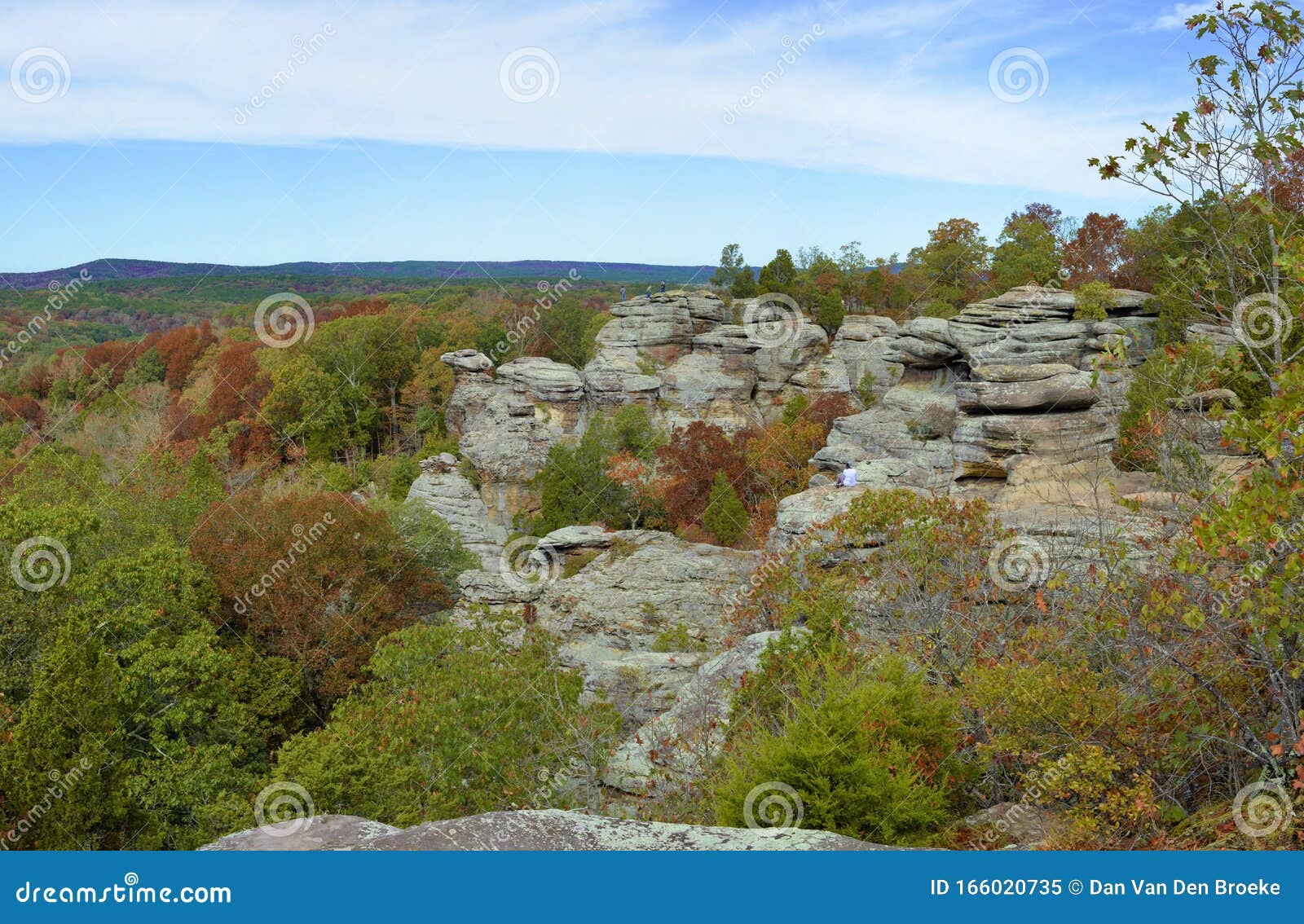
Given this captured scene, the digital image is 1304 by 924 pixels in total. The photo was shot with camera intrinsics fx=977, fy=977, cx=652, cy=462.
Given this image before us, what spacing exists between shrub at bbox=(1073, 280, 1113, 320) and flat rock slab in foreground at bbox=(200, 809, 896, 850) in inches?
1169

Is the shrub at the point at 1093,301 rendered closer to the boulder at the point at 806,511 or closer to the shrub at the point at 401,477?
the boulder at the point at 806,511

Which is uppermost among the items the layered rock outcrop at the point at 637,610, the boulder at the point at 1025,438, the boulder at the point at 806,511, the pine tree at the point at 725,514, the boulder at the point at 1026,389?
the boulder at the point at 1026,389

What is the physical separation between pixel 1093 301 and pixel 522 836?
104 feet

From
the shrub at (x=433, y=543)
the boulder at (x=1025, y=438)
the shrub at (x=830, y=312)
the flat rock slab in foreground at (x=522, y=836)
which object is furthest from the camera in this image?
the shrub at (x=830, y=312)

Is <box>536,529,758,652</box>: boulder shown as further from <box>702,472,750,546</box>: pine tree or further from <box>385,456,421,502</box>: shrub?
<box>385,456,421,502</box>: shrub

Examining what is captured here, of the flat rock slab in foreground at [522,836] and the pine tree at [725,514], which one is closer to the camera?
the flat rock slab in foreground at [522,836]

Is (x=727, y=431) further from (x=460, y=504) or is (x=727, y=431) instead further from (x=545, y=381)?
(x=460, y=504)

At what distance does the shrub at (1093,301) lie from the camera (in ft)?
102

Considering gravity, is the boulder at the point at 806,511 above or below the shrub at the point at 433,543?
above

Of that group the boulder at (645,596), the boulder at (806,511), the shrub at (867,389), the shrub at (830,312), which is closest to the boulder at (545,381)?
the shrub at (830,312)

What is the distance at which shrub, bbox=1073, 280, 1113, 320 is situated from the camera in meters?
31.2

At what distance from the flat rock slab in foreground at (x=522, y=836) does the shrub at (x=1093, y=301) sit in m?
29.7

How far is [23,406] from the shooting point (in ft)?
202

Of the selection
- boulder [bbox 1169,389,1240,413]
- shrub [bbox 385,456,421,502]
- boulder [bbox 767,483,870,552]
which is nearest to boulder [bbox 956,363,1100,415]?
boulder [bbox 1169,389,1240,413]
